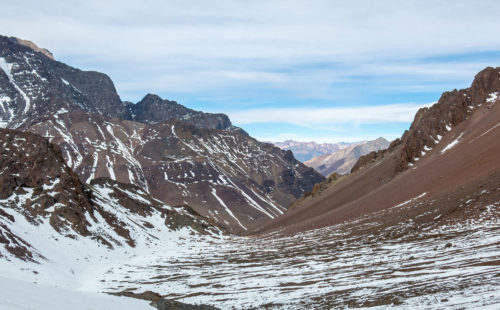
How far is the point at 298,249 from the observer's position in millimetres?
72750

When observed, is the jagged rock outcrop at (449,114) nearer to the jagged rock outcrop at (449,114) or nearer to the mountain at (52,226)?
the jagged rock outcrop at (449,114)

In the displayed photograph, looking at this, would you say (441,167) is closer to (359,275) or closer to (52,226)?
(359,275)

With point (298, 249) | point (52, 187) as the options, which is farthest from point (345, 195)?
point (52, 187)

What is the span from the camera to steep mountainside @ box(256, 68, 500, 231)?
73.6m

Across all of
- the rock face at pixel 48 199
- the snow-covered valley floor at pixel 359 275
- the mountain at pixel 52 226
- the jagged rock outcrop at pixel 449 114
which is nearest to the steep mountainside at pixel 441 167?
the jagged rock outcrop at pixel 449 114

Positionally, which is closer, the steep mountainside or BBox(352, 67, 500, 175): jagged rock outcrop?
the steep mountainside

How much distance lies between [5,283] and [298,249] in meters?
54.0

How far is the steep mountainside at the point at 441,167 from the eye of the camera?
7359 centimetres

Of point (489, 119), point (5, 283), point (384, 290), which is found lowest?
point (384, 290)

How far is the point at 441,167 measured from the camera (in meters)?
100

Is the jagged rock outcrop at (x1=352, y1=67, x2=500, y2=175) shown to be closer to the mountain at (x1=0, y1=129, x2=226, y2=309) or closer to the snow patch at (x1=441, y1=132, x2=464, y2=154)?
the snow patch at (x1=441, y1=132, x2=464, y2=154)

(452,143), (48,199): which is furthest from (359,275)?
(452,143)

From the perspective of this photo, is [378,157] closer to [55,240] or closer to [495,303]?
[55,240]

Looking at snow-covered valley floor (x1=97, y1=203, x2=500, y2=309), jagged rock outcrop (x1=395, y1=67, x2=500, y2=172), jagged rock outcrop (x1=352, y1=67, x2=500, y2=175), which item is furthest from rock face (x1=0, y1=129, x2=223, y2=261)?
jagged rock outcrop (x1=395, y1=67, x2=500, y2=172)
